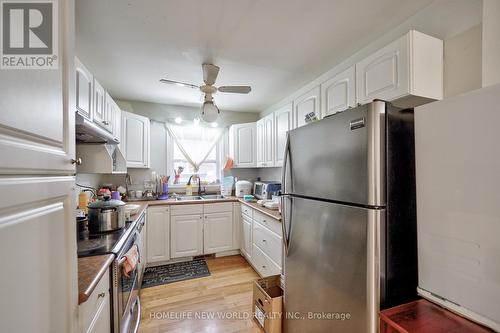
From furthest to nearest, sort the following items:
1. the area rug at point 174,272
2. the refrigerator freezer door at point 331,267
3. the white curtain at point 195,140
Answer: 1. the white curtain at point 195,140
2. the area rug at point 174,272
3. the refrigerator freezer door at point 331,267

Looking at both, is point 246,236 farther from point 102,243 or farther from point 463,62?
point 463,62

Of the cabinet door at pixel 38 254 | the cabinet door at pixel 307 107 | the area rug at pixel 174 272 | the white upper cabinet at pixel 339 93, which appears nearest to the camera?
the cabinet door at pixel 38 254

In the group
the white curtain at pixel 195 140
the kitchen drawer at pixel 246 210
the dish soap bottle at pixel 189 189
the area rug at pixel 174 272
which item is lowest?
the area rug at pixel 174 272

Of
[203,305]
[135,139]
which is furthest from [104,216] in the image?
[135,139]

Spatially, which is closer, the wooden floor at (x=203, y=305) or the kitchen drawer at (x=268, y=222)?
the wooden floor at (x=203, y=305)

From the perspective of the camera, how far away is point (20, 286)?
437mm

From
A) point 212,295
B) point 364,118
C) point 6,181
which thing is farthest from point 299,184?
point 212,295

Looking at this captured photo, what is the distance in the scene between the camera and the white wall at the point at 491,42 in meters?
0.99

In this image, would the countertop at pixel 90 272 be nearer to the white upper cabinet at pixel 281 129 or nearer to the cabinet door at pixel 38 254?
the cabinet door at pixel 38 254

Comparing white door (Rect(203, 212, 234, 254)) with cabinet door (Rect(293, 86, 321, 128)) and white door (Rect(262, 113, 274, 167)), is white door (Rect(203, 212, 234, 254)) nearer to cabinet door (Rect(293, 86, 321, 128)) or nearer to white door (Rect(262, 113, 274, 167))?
white door (Rect(262, 113, 274, 167))

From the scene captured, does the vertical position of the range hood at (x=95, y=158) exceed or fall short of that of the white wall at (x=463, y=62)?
it falls short

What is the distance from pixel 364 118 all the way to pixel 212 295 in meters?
2.20

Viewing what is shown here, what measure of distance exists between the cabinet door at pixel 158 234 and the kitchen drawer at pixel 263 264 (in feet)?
3.90

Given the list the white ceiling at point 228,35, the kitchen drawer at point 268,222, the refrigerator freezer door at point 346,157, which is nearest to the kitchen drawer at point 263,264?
the kitchen drawer at point 268,222
